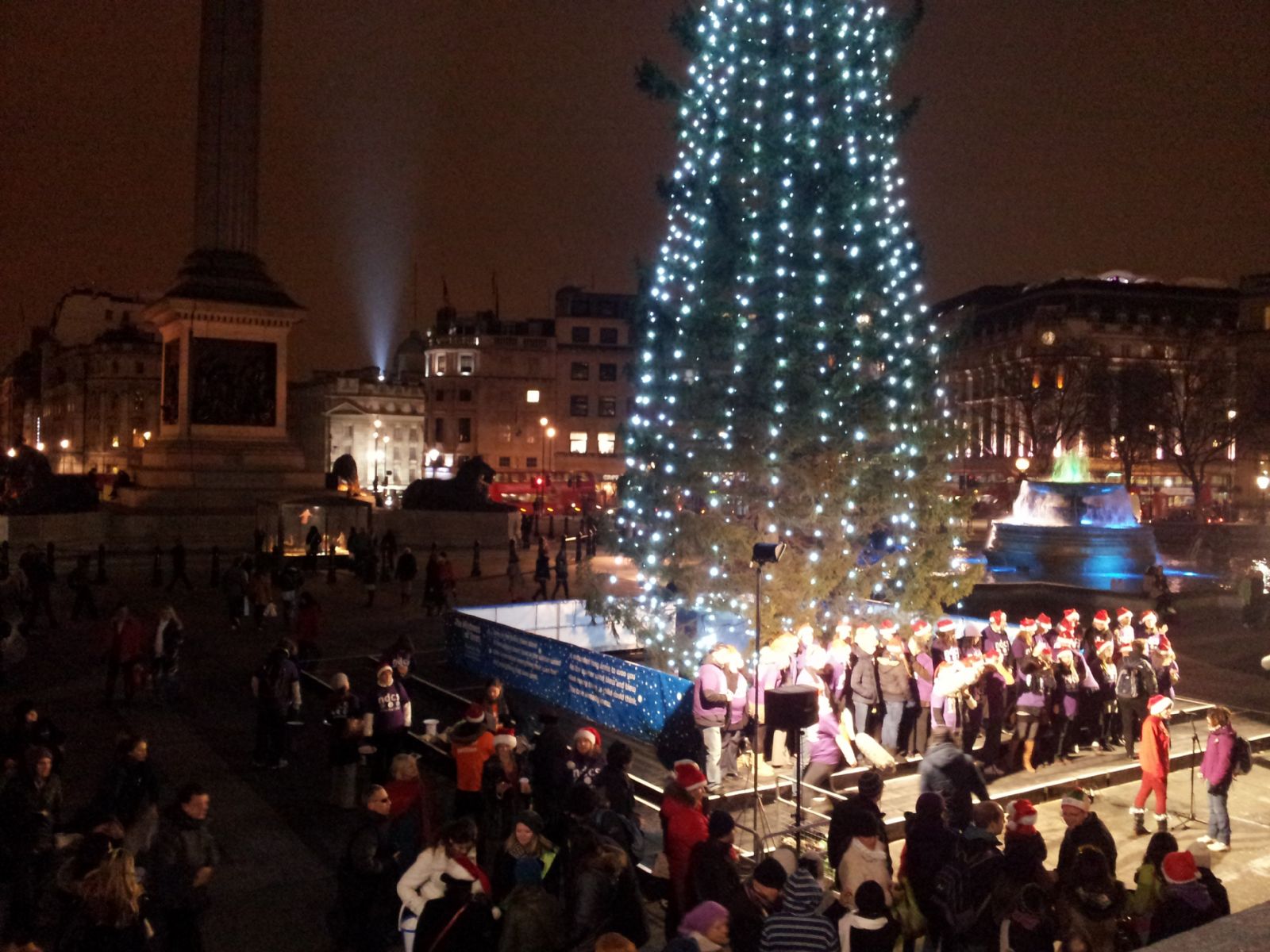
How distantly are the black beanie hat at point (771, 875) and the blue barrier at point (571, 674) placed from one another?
238 inches

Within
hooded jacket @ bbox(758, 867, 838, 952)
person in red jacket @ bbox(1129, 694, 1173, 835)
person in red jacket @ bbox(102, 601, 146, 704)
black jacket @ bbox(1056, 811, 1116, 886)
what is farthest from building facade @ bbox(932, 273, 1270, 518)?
hooded jacket @ bbox(758, 867, 838, 952)

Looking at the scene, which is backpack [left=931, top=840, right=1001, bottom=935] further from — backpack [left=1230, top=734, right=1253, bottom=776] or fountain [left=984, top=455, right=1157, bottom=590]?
fountain [left=984, top=455, right=1157, bottom=590]

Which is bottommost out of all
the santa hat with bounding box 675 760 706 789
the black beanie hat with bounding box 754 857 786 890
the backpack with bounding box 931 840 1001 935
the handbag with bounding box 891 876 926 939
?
the handbag with bounding box 891 876 926 939

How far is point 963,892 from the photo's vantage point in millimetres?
6406

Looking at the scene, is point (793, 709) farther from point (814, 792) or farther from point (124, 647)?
point (124, 647)

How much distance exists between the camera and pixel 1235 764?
943cm

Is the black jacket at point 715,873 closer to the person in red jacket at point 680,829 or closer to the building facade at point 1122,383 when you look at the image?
the person in red jacket at point 680,829

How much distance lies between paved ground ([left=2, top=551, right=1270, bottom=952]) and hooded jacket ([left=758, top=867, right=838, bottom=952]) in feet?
12.2

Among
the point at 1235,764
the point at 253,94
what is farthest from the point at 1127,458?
the point at 1235,764

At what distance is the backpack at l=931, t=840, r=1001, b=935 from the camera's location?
249 inches

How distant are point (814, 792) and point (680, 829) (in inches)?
158

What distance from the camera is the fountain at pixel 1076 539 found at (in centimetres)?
2834

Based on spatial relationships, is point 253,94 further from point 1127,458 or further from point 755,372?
point 1127,458

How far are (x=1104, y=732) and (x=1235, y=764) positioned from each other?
3.54 m
